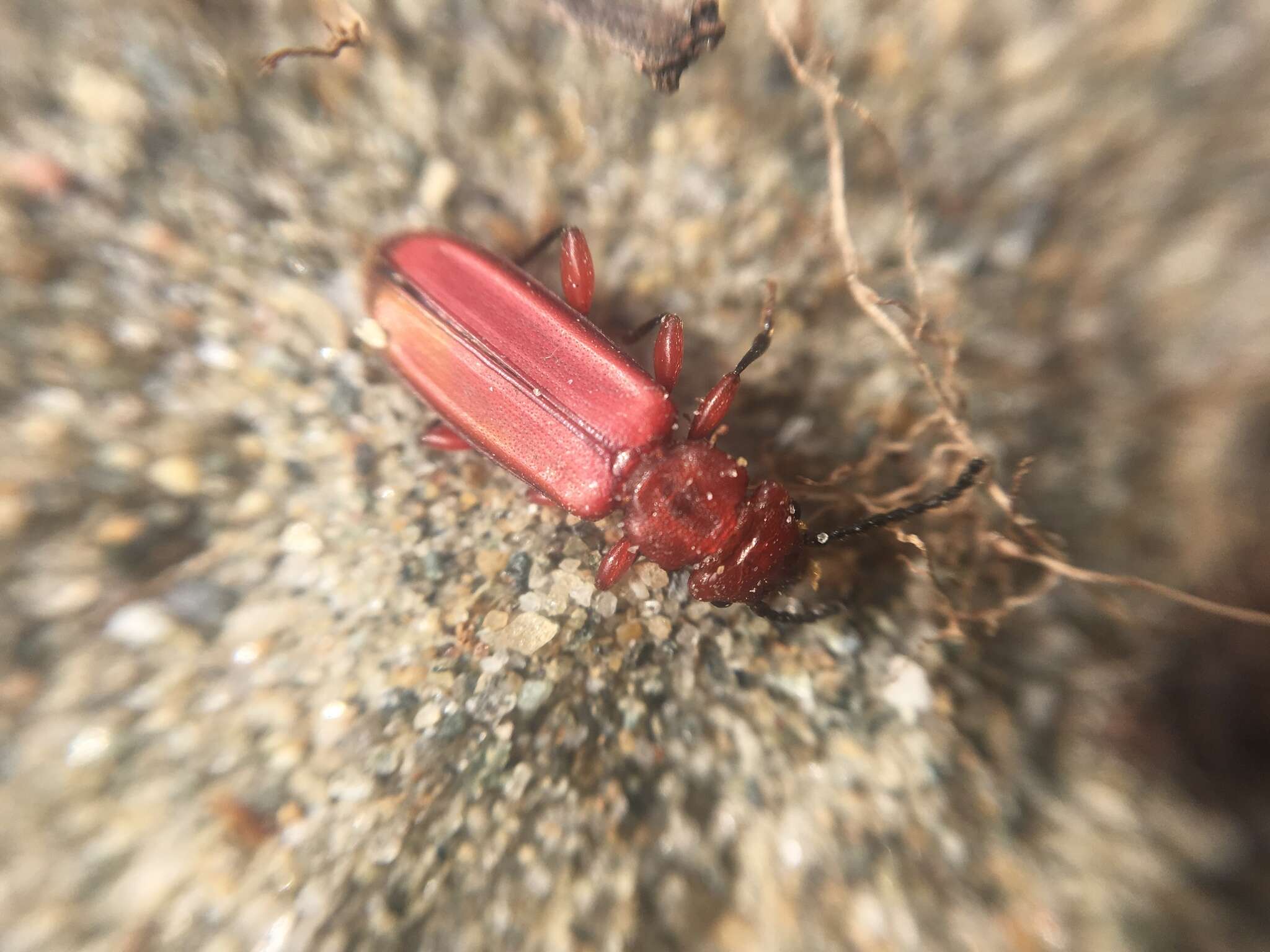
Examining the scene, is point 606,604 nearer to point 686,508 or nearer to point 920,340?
point 686,508

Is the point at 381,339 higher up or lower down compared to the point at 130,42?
lower down

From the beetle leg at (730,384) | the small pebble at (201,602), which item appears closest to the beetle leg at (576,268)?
the beetle leg at (730,384)

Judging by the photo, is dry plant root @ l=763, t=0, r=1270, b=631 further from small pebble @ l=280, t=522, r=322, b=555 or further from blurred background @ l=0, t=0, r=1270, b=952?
small pebble @ l=280, t=522, r=322, b=555

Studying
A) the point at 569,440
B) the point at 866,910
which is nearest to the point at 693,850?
the point at 866,910

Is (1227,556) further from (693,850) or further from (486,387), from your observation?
(486,387)

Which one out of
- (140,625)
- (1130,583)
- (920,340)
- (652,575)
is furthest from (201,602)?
(1130,583)

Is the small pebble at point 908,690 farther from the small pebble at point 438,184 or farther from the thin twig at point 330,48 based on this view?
the thin twig at point 330,48
